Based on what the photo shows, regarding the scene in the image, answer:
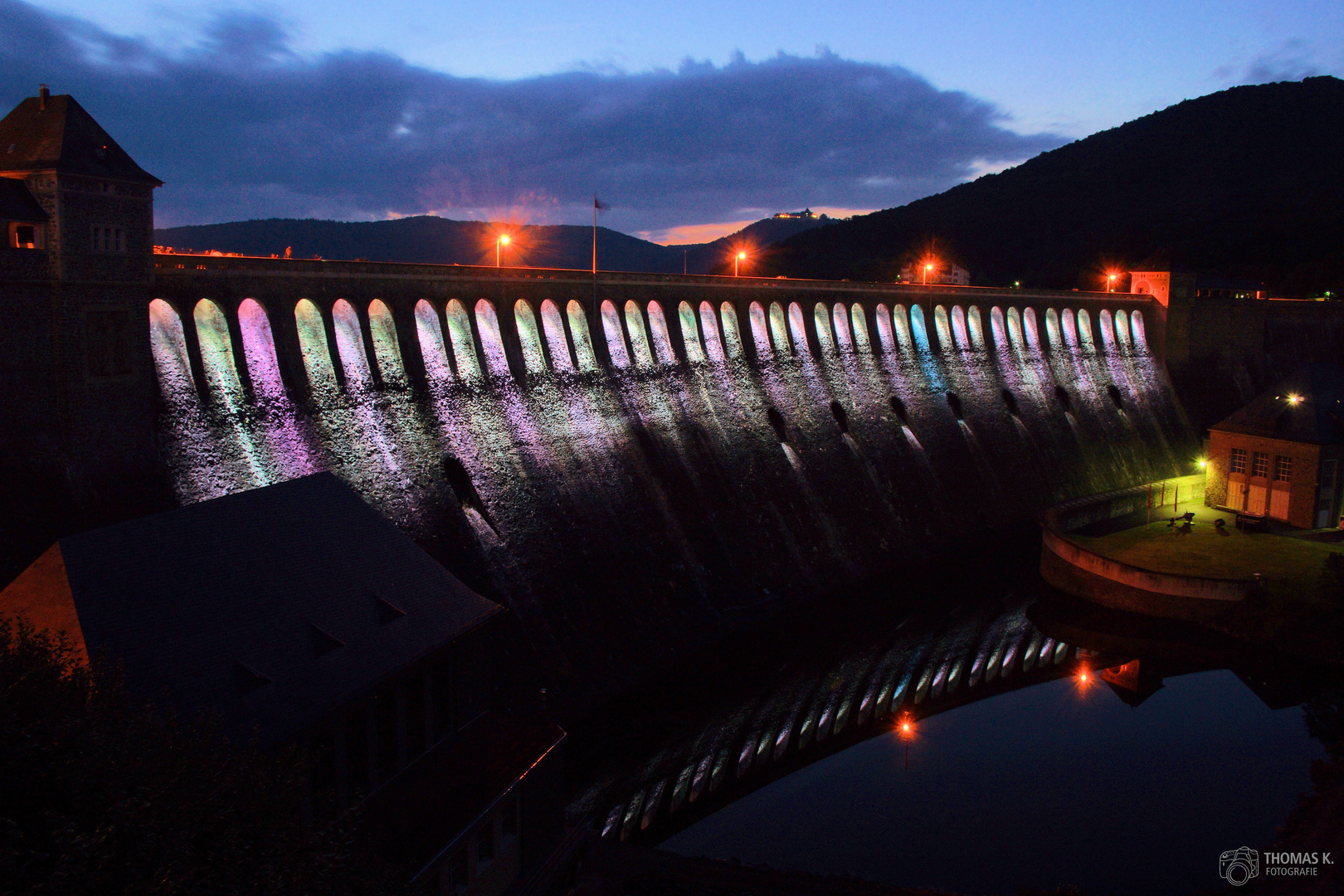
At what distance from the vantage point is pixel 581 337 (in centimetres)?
2814

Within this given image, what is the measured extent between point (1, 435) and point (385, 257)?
56.2m

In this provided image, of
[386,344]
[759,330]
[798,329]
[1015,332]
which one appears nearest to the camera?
[386,344]

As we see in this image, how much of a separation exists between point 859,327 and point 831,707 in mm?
A: 19629

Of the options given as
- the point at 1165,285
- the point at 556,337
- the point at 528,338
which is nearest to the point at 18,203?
the point at 528,338

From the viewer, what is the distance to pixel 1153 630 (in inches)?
1101

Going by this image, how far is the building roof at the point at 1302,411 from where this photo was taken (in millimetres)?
35281

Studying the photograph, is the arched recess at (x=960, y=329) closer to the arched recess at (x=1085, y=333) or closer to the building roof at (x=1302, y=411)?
the arched recess at (x=1085, y=333)

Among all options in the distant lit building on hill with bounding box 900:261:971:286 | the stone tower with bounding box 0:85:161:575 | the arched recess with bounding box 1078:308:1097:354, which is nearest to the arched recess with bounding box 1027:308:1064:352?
the arched recess with bounding box 1078:308:1097:354

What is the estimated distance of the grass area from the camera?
27750 millimetres

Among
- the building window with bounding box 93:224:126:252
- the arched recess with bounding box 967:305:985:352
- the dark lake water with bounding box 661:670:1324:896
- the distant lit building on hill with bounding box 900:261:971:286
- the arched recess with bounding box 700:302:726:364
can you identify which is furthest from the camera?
the distant lit building on hill with bounding box 900:261:971:286

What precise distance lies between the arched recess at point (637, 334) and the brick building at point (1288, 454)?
25.6 m

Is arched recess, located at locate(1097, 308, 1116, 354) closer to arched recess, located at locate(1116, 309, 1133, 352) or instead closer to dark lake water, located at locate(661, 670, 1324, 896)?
arched recess, located at locate(1116, 309, 1133, 352)

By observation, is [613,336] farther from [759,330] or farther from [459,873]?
[459,873]

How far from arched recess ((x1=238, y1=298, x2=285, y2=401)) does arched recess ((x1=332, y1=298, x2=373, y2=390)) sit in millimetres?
1662
